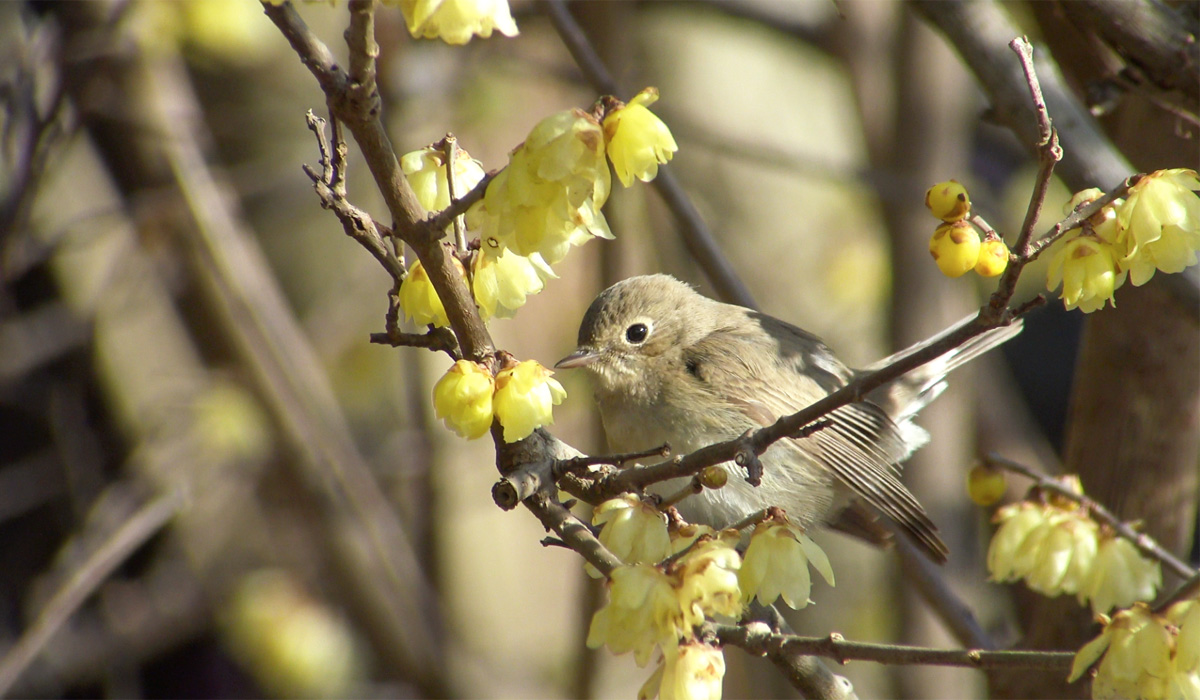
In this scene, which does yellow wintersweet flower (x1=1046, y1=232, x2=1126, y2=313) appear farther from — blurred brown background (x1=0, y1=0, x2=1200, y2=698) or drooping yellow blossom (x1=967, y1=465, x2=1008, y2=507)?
blurred brown background (x1=0, y1=0, x2=1200, y2=698)

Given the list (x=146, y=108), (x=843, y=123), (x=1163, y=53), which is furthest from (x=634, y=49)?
(x=1163, y=53)

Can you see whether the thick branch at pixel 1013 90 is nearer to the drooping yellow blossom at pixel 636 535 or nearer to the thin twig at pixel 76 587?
the drooping yellow blossom at pixel 636 535

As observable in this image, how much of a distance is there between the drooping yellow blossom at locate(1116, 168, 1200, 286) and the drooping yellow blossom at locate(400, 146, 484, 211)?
1.03 m

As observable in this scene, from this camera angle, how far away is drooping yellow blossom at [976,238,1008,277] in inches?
64.6

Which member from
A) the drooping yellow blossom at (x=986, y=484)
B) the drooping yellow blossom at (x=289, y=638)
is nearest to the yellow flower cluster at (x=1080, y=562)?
the drooping yellow blossom at (x=986, y=484)

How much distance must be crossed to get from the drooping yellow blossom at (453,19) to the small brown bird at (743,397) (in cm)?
181

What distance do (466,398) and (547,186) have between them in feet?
1.14

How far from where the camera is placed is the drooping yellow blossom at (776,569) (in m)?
1.75

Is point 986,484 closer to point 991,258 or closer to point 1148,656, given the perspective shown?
point 1148,656

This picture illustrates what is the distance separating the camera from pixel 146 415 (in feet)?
18.2

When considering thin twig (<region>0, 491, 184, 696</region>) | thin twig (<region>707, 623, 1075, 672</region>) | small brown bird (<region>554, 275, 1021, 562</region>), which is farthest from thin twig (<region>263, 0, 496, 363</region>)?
thin twig (<region>0, 491, 184, 696</region>)

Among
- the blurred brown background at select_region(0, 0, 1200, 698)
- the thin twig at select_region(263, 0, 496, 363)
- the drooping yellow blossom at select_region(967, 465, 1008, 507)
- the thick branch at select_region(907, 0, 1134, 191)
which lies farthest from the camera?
the blurred brown background at select_region(0, 0, 1200, 698)

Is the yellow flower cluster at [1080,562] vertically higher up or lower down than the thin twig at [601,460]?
higher up

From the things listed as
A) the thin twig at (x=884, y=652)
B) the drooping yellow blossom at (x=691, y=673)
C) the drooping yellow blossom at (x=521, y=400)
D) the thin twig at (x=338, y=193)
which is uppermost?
the thin twig at (x=338, y=193)
